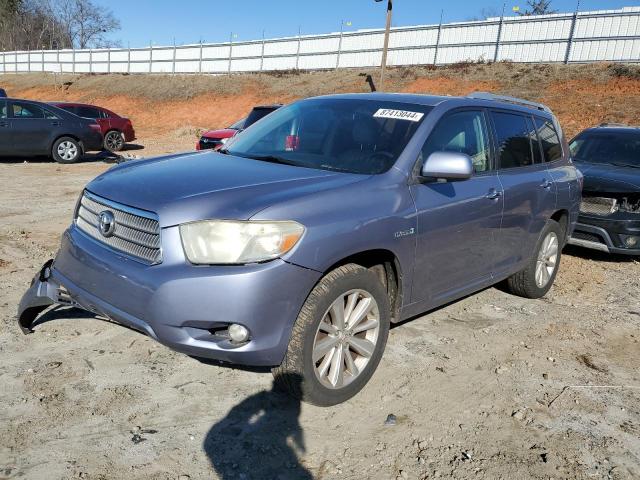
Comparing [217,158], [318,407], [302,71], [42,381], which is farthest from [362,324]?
[302,71]

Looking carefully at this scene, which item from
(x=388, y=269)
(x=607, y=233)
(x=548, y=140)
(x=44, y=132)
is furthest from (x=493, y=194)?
(x=44, y=132)

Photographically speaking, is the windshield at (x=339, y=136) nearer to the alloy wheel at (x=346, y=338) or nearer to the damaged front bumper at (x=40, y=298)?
the alloy wheel at (x=346, y=338)

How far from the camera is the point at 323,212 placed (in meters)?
2.97

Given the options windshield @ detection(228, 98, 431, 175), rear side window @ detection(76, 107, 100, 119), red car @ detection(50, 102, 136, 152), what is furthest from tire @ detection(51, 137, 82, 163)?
windshield @ detection(228, 98, 431, 175)

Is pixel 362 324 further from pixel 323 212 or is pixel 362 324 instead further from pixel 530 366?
pixel 530 366

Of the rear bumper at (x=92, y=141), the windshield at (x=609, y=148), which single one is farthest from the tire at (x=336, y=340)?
the rear bumper at (x=92, y=141)

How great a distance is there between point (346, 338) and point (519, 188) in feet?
7.46

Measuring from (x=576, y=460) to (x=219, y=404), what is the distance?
196 cm

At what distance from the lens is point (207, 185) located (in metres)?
3.10

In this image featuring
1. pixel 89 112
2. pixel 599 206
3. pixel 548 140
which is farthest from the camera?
pixel 89 112

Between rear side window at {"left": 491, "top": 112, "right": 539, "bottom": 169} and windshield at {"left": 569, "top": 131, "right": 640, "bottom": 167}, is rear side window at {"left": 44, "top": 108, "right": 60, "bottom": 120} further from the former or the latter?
rear side window at {"left": 491, "top": 112, "right": 539, "bottom": 169}

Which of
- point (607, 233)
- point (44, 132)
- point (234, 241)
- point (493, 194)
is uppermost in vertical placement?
point (493, 194)

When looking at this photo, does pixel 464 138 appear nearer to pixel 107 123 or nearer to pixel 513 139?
pixel 513 139

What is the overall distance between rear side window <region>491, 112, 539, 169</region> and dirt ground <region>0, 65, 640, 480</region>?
56.3 inches
